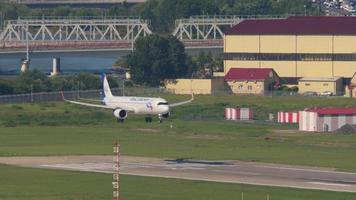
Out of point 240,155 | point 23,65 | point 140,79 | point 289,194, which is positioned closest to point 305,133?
point 240,155

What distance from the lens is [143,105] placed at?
108 m

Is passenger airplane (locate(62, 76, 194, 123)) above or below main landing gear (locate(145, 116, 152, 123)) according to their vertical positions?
above

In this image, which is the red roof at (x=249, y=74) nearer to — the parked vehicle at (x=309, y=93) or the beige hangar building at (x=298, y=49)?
the beige hangar building at (x=298, y=49)

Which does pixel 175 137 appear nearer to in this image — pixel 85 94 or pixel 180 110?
pixel 180 110

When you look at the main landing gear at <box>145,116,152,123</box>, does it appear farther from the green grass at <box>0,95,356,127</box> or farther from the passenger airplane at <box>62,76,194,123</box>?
the green grass at <box>0,95,356,127</box>

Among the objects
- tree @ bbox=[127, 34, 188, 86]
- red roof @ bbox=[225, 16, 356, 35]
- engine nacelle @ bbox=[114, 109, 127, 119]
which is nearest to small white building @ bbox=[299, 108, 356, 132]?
engine nacelle @ bbox=[114, 109, 127, 119]

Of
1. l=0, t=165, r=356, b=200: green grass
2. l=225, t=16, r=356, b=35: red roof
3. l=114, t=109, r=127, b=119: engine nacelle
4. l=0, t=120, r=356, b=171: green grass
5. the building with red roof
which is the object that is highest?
l=225, t=16, r=356, b=35: red roof

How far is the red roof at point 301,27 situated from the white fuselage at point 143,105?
4103cm

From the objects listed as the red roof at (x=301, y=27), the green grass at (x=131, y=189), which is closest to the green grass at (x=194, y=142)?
the green grass at (x=131, y=189)

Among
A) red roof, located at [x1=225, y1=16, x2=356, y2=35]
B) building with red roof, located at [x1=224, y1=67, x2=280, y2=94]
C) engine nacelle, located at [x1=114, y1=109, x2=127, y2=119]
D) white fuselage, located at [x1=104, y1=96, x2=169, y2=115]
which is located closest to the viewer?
white fuselage, located at [x1=104, y1=96, x2=169, y2=115]

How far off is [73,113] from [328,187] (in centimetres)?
4723

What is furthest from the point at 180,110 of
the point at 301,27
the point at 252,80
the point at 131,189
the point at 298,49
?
the point at 131,189

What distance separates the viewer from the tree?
6147 inches

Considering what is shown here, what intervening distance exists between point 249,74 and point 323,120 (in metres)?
44.5
